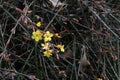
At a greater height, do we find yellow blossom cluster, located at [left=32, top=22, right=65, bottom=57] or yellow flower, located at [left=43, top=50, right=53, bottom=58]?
yellow blossom cluster, located at [left=32, top=22, right=65, bottom=57]

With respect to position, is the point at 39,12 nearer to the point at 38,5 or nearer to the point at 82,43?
the point at 38,5

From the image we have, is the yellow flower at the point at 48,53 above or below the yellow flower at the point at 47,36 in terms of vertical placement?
below

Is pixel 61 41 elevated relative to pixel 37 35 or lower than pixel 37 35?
lower

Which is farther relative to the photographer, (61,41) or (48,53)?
(61,41)

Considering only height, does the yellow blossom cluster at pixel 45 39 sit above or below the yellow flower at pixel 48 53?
above

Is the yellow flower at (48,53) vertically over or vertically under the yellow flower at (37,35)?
under

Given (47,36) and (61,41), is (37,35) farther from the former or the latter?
(61,41)

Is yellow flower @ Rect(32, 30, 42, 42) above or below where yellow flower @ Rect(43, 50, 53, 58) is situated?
above

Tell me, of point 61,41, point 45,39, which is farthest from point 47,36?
point 61,41

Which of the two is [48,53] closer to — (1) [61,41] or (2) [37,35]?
(2) [37,35]

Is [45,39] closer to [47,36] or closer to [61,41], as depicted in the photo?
[47,36]

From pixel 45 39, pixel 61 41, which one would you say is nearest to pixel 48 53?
pixel 45 39
